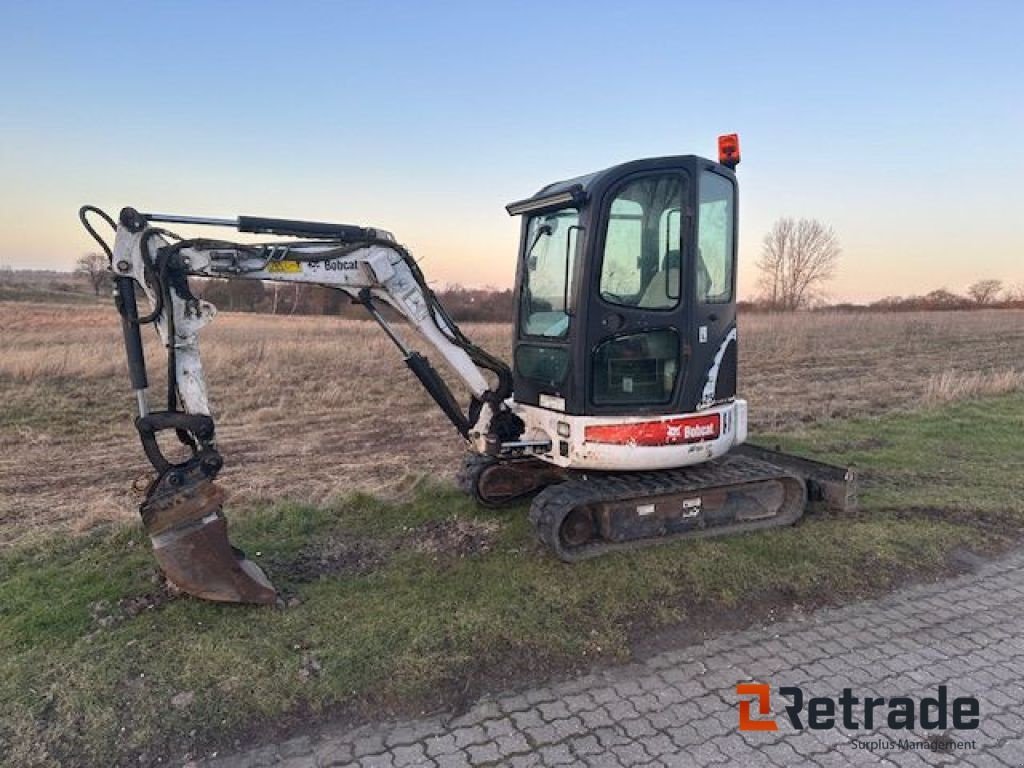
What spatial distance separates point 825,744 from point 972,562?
2.85 metres

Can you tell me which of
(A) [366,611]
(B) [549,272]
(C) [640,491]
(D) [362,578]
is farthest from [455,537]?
(B) [549,272]

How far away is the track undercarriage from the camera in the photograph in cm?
504

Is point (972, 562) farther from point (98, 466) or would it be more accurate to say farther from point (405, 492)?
point (98, 466)

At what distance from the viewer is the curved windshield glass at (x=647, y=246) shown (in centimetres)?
506

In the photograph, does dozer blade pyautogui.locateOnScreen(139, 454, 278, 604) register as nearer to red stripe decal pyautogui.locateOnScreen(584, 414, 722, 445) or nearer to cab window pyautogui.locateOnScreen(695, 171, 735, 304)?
red stripe decal pyautogui.locateOnScreen(584, 414, 722, 445)

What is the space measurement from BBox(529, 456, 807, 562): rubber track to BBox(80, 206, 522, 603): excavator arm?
74.4 inches

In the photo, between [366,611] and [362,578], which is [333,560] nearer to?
[362,578]

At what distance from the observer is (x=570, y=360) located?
5.08 m

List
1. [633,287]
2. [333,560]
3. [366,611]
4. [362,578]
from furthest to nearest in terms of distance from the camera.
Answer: [633,287] < [333,560] < [362,578] < [366,611]

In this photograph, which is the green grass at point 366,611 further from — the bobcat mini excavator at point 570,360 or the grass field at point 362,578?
the bobcat mini excavator at point 570,360

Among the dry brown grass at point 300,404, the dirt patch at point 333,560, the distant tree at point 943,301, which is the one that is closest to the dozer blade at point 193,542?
the dirt patch at point 333,560

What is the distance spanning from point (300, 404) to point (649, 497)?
9214 millimetres

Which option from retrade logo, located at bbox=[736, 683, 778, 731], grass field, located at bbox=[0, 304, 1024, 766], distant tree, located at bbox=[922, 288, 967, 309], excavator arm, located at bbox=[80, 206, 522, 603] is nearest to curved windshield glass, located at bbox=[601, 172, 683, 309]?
excavator arm, located at bbox=[80, 206, 522, 603]

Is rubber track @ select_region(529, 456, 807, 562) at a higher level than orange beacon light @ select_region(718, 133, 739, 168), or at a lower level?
lower
